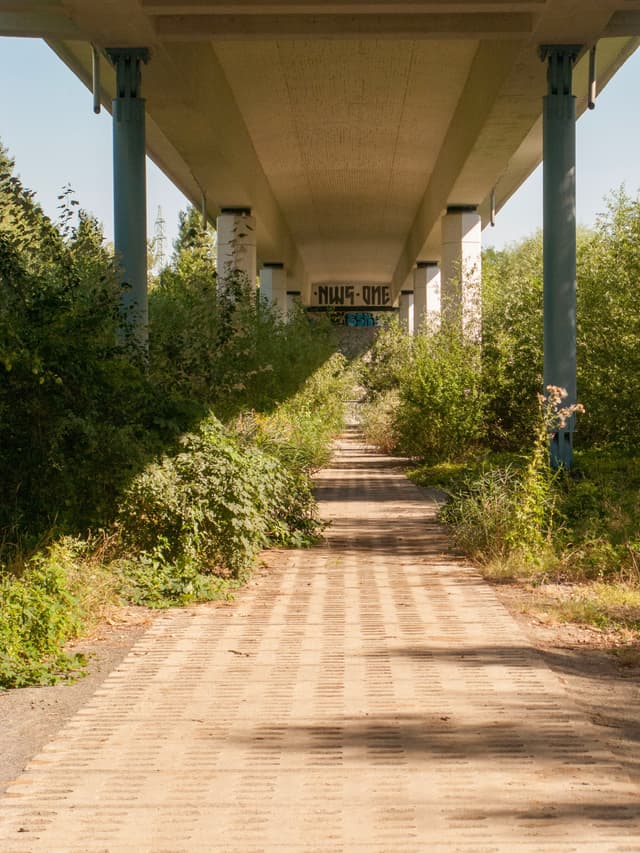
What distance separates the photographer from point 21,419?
7691 millimetres

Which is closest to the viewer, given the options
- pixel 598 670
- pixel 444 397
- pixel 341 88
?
pixel 598 670

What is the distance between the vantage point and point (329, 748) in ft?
14.8

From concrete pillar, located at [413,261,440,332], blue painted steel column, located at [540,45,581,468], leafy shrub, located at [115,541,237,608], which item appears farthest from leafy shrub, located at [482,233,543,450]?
concrete pillar, located at [413,261,440,332]

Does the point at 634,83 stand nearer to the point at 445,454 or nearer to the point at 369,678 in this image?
the point at 445,454

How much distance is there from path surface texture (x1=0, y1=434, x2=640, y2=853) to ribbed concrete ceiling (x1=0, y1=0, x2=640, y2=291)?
7.20 metres

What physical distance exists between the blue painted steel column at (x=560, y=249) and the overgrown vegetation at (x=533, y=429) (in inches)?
41.6

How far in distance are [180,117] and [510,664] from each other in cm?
1089

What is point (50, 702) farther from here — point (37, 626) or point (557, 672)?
point (557, 672)

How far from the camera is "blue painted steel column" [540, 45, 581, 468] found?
42.5 ft

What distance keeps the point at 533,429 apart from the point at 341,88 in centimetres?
606

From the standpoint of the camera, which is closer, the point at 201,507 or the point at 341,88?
the point at 201,507

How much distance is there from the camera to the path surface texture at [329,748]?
144 inches

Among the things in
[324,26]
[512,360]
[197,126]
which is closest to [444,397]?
[512,360]

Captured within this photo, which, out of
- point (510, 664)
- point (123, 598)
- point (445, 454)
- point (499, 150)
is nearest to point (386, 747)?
point (510, 664)
